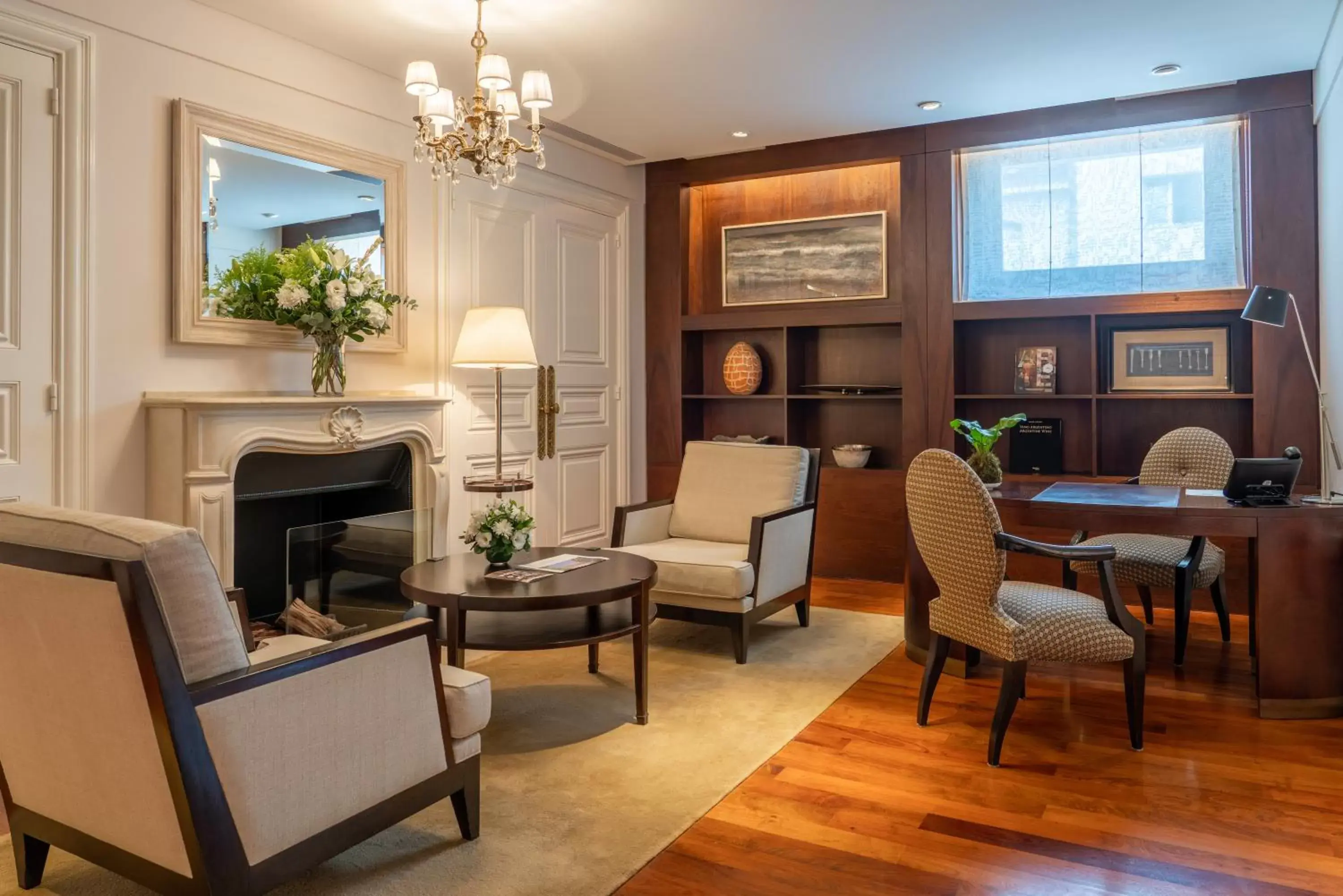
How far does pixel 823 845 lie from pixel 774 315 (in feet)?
13.7

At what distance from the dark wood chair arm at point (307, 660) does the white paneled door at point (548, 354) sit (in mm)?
2743

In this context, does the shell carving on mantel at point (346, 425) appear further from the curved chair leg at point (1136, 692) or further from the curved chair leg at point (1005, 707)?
the curved chair leg at point (1136, 692)

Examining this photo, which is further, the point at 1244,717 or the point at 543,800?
the point at 1244,717

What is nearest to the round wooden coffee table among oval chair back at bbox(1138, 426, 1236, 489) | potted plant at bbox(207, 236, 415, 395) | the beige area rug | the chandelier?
the beige area rug

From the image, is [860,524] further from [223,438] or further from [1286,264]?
[223,438]

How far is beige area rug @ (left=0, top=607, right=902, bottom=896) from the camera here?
2191 millimetres

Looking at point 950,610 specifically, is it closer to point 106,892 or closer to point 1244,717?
point 1244,717

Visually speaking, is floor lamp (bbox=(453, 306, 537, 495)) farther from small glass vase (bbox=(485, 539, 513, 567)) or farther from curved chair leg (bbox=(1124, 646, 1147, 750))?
curved chair leg (bbox=(1124, 646, 1147, 750))

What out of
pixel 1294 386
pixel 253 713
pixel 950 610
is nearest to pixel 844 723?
pixel 950 610

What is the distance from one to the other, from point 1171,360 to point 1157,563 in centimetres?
179

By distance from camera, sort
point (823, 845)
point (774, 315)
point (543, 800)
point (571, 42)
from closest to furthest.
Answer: point (823, 845) < point (543, 800) < point (571, 42) < point (774, 315)

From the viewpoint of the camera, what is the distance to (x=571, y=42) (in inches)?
163

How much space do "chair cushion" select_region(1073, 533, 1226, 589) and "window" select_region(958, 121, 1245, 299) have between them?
1.66 metres

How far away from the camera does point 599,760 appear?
2898 mm
